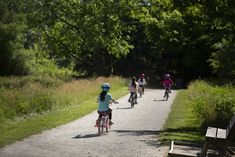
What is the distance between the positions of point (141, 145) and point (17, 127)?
4.89 metres

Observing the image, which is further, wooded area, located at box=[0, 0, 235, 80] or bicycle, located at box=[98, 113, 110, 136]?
wooded area, located at box=[0, 0, 235, 80]

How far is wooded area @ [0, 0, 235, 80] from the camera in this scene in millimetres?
52781

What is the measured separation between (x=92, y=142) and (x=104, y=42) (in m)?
40.4

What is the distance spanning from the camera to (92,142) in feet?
44.9

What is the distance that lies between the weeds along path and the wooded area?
67.8ft

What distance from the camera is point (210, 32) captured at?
18984 mm

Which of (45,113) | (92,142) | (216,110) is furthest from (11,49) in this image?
(92,142)

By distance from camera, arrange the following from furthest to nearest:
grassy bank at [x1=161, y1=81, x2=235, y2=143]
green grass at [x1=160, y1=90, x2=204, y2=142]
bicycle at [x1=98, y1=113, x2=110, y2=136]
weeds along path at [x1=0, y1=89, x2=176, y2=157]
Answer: grassy bank at [x1=161, y1=81, x2=235, y2=143] → bicycle at [x1=98, y1=113, x2=110, y2=136] → green grass at [x1=160, y1=90, x2=204, y2=142] → weeds along path at [x1=0, y1=89, x2=176, y2=157]

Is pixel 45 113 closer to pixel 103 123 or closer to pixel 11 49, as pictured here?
pixel 103 123

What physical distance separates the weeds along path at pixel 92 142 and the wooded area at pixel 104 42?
2068 cm

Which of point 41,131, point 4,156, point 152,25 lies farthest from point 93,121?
point 152,25

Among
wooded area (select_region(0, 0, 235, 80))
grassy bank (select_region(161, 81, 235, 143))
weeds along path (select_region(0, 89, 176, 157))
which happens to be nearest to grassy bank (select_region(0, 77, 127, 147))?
weeds along path (select_region(0, 89, 176, 157))

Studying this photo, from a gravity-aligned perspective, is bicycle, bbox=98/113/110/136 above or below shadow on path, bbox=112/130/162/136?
above

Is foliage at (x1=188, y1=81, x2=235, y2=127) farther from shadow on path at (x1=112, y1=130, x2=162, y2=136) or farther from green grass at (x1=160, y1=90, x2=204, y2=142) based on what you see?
shadow on path at (x1=112, y1=130, x2=162, y2=136)
